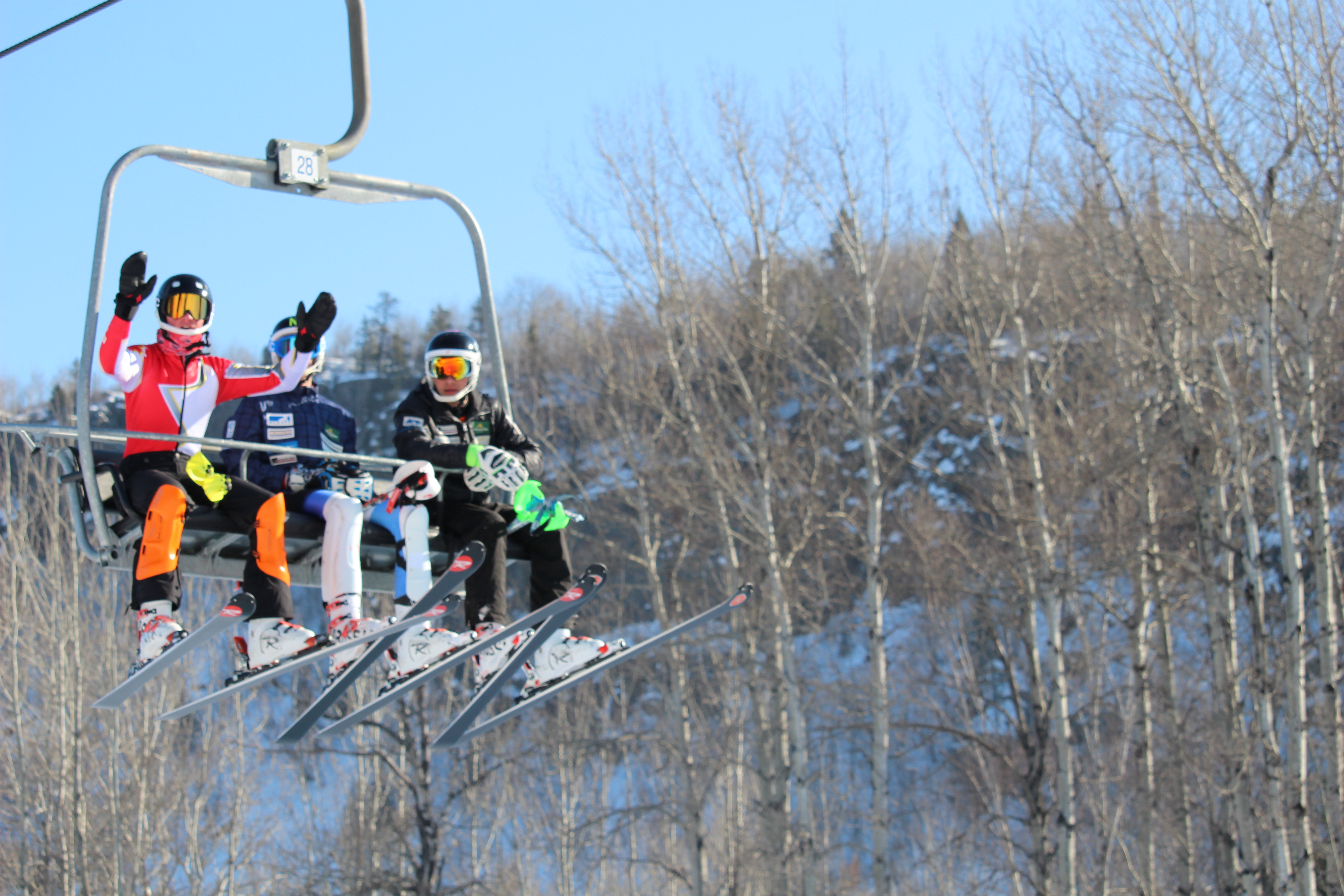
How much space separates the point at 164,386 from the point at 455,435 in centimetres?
117

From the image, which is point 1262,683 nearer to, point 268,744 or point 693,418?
point 693,418

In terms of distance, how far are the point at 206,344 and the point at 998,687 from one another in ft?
103

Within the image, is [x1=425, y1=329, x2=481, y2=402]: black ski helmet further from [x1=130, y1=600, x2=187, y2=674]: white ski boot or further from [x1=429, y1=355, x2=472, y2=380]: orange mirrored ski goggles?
[x1=130, y1=600, x2=187, y2=674]: white ski boot

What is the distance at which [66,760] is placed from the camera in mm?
18094

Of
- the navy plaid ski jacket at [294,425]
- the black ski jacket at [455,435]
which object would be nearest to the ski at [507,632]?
the black ski jacket at [455,435]

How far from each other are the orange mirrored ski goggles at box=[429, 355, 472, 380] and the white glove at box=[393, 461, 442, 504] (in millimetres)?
681

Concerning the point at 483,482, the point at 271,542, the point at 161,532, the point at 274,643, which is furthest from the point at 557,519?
the point at 161,532

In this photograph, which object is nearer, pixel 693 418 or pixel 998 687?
pixel 693 418

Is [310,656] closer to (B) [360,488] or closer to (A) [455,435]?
(B) [360,488]

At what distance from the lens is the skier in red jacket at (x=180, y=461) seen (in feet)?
15.0

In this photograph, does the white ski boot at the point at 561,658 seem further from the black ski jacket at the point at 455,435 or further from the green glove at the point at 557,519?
the black ski jacket at the point at 455,435

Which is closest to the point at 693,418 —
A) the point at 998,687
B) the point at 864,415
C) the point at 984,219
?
the point at 864,415

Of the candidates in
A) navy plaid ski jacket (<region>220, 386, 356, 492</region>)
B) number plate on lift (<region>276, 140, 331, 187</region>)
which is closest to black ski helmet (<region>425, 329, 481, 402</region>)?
navy plaid ski jacket (<region>220, 386, 356, 492</region>)

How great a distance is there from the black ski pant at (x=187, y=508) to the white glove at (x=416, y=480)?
1.80 ft
